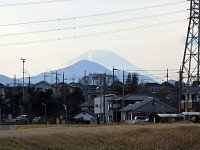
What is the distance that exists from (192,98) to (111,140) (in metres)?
64.7

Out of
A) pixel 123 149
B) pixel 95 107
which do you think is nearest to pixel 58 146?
pixel 123 149

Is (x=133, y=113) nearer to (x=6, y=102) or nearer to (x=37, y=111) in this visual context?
(x=37, y=111)

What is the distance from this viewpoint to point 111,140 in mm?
26156

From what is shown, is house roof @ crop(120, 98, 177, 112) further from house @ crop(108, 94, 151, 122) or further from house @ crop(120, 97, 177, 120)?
house @ crop(108, 94, 151, 122)

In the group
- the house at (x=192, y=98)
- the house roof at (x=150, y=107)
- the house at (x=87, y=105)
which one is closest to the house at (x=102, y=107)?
the house at (x=87, y=105)

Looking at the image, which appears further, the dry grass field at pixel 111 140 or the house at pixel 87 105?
the house at pixel 87 105

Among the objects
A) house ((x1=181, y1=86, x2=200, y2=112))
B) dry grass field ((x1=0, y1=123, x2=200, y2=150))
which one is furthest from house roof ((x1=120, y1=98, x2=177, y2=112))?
dry grass field ((x1=0, y1=123, x2=200, y2=150))

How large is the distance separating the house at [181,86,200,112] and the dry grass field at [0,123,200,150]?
5187cm

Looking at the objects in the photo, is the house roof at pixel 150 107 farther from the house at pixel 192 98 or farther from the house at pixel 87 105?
the house at pixel 87 105

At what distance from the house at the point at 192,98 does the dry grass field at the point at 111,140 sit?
51.9 meters

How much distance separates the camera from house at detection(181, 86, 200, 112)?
286 feet

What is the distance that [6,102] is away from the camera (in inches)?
4577

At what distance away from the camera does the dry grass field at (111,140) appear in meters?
21.1

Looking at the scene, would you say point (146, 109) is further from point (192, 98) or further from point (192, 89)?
point (192, 89)
